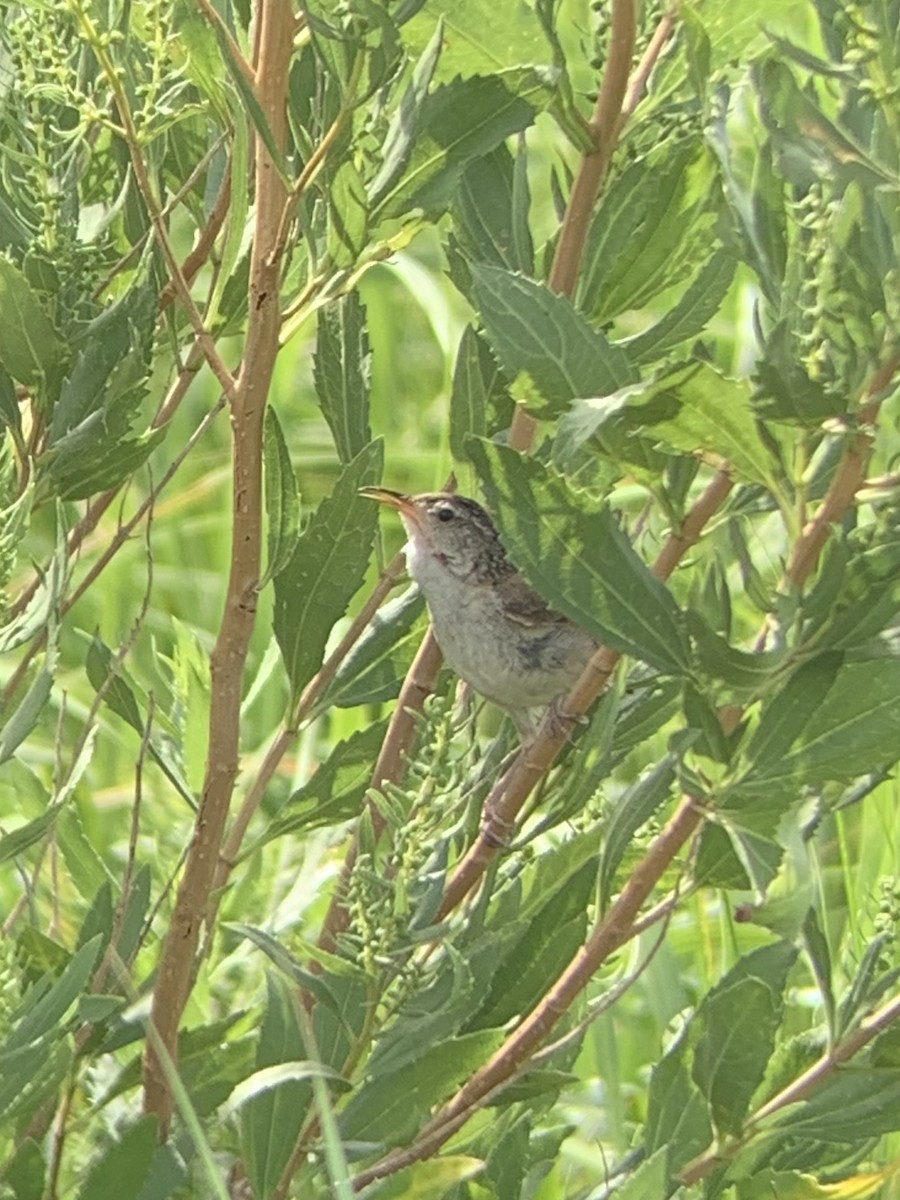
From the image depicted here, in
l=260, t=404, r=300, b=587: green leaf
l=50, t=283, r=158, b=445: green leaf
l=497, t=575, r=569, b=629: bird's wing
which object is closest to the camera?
l=50, t=283, r=158, b=445: green leaf

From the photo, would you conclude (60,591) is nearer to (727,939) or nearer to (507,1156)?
(507,1156)

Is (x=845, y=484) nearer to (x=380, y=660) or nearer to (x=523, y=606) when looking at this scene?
(x=380, y=660)

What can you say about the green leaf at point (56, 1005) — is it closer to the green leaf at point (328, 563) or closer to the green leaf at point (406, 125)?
the green leaf at point (328, 563)

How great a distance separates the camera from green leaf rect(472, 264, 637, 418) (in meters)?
1.79

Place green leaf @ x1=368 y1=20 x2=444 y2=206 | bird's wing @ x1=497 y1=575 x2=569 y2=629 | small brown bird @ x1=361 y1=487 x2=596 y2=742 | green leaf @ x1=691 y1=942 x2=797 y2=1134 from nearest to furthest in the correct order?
green leaf @ x1=368 y1=20 x2=444 y2=206 < green leaf @ x1=691 y1=942 x2=797 y2=1134 < small brown bird @ x1=361 y1=487 x2=596 y2=742 < bird's wing @ x1=497 y1=575 x2=569 y2=629

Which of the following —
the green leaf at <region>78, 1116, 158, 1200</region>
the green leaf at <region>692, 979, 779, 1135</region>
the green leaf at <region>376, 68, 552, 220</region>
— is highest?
→ the green leaf at <region>376, 68, 552, 220</region>

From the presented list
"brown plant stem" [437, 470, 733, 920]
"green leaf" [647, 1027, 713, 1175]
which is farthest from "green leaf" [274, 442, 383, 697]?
"green leaf" [647, 1027, 713, 1175]

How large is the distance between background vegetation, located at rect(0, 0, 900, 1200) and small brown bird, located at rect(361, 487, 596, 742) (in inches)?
3.3

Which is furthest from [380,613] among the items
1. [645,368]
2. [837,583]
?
[837,583]

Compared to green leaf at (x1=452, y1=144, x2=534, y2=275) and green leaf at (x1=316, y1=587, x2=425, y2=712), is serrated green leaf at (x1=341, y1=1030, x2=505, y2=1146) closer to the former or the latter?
green leaf at (x1=316, y1=587, x2=425, y2=712)

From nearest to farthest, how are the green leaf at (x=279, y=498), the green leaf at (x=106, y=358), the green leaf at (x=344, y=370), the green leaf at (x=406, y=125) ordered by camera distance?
the green leaf at (x=406, y=125)
the green leaf at (x=106, y=358)
the green leaf at (x=279, y=498)
the green leaf at (x=344, y=370)

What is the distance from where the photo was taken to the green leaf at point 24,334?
2109 mm

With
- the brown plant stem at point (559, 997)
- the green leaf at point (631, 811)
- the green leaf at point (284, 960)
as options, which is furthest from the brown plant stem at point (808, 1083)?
the green leaf at point (284, 960)

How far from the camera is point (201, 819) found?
83.5 inches
